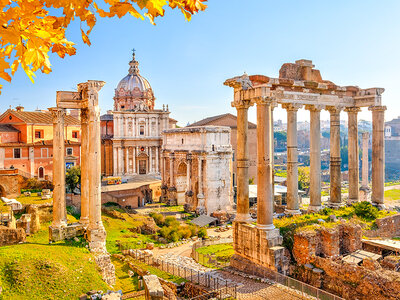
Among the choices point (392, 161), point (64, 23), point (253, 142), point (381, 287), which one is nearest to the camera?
point (64, 23)

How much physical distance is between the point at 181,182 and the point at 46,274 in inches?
1112

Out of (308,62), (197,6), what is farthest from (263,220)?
(197,6)

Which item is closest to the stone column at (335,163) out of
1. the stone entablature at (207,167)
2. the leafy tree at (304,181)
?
the stone entablature at (207,167)

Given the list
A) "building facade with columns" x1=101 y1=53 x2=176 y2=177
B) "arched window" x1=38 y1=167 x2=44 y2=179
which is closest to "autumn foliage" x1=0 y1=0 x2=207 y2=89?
"arched window" x1=38 y1=167 x2=44 y2=179

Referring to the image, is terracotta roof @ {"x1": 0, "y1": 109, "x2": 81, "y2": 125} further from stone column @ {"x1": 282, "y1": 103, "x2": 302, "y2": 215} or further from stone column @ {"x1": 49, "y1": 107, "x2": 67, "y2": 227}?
stone column @ {"x1": 282, "y1": 103, "x2": 302, "y2": 215}

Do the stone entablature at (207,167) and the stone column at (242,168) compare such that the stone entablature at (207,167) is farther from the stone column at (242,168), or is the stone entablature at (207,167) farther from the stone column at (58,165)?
the stone column at (58,165)

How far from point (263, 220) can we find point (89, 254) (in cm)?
662

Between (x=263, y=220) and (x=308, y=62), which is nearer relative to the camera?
(x=263, y=220)

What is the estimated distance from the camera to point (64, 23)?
3.12 metres

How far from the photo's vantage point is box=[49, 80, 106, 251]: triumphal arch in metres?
14.2

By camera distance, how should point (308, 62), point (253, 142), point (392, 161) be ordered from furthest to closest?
1. point (392, 161)
2. point (253, 142)
3. point (308, 62)

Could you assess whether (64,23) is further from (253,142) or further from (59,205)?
(253,142)

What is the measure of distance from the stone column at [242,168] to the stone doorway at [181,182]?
2404 centimetres

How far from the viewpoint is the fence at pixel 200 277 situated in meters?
11.4
